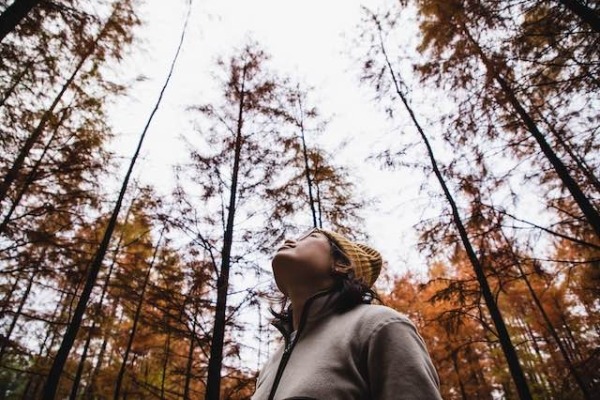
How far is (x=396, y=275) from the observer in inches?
620

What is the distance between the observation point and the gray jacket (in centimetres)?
112

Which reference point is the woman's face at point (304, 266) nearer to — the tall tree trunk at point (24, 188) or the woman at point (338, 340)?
the woman at point (338, 340)

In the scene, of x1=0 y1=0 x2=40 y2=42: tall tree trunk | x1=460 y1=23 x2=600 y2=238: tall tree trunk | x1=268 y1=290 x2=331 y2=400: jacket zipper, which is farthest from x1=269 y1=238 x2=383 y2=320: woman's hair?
x1=0 y1=0 x2=40 y2=42: tall tree trunk

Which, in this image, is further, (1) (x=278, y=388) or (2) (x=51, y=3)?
(2) (x=51, y=3)

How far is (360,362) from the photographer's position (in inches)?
52.9

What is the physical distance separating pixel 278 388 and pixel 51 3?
6.07 meters

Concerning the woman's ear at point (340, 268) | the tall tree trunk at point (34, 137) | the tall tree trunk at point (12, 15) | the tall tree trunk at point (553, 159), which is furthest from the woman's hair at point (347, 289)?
the tall tree trunk at point (34, 137)

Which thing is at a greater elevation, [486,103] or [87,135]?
[87,135]

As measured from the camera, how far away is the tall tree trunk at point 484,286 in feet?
17.4

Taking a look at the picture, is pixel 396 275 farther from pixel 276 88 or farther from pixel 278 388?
pixel 278 388

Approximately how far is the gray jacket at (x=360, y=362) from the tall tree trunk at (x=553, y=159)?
470 centimetres

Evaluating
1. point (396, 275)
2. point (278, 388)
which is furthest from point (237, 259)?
point (396, 275)

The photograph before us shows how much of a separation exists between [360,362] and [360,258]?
992mm

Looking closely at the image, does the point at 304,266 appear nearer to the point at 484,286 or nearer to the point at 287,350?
the point at 287,350
